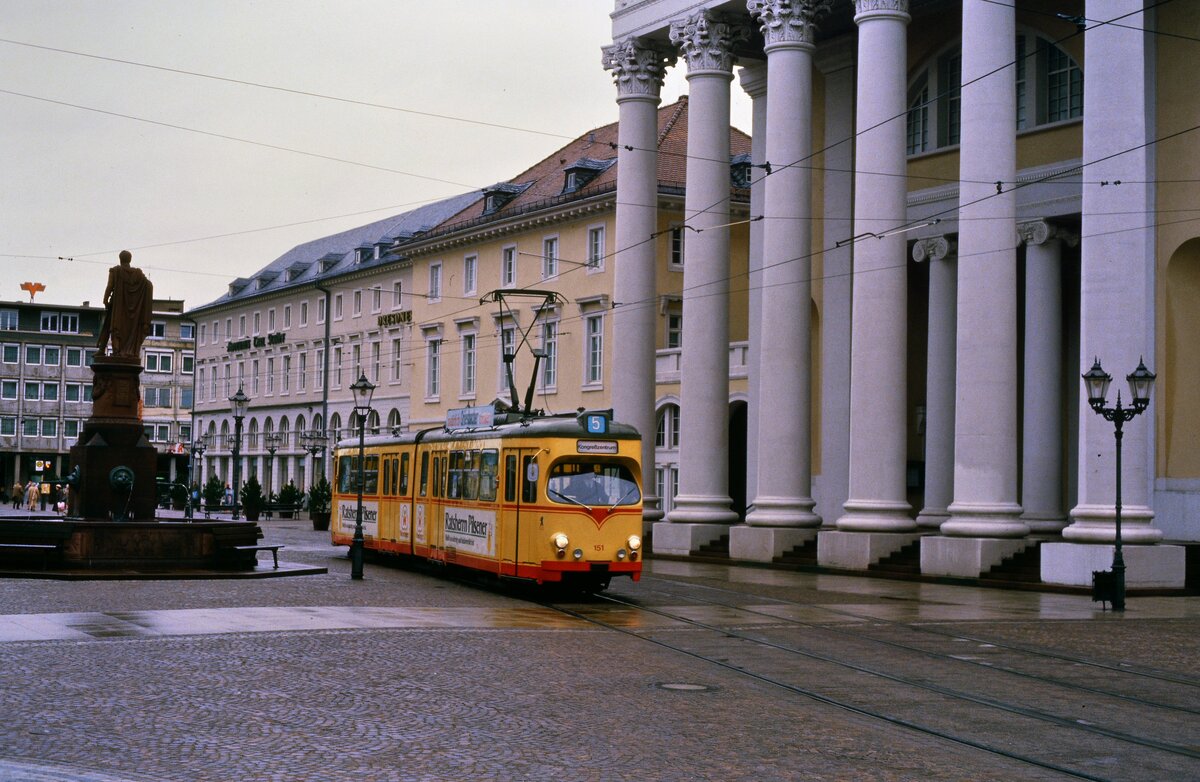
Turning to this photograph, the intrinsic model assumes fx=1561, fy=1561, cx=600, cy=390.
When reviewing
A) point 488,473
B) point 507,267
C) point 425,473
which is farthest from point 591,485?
point 507,267

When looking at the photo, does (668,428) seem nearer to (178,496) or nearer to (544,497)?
(544,497)

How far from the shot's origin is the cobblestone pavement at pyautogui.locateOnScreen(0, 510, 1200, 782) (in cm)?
1038

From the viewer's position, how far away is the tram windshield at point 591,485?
2528 centimetres

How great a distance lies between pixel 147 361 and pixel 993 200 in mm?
96741

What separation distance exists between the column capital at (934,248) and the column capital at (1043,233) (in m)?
3.24

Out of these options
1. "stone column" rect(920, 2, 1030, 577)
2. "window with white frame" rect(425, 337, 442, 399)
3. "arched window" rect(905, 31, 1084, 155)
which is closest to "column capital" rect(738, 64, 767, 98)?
"arched window" rect(905, 31, 1084, 155)

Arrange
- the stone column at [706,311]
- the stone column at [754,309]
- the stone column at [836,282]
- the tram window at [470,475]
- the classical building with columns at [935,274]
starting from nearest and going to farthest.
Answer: the tram window at [470,475] < the classical building with columns at [935,274] < the stone column at [706,311] < the stone column at [836,282] < the stone column at [754,309]

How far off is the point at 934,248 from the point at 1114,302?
12.4 metres

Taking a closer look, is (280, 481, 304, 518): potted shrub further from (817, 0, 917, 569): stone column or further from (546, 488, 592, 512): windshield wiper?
(546, 488, 592, 512): windshield wiper

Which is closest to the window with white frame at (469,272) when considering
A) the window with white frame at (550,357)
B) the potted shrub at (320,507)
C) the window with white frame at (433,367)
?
the window with white frame at (433,367)

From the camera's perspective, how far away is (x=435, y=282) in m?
70.4

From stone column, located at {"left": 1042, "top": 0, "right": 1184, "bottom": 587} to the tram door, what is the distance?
10.3m

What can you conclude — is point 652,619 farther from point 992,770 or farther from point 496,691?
point 992,770

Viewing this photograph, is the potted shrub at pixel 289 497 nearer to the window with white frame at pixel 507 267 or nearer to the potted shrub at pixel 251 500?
the potted shrub at pixel 251 500
